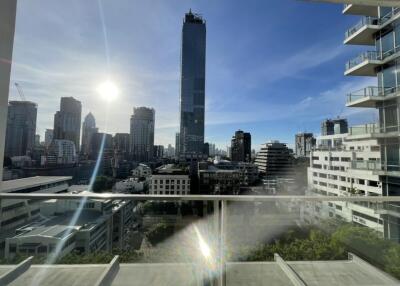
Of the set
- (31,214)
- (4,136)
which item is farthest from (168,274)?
(4,136)

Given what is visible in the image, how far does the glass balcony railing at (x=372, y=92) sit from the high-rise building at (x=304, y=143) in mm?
26016

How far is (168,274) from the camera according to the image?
5.65 feet

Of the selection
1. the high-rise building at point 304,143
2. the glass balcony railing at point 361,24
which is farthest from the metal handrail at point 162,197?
the high-rise building at point 304,143

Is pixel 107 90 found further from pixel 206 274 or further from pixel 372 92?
pixel 372 92

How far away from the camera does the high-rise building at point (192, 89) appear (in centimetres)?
4403

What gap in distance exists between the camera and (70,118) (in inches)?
418

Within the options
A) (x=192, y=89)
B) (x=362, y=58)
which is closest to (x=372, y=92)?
(x=362, y=58)

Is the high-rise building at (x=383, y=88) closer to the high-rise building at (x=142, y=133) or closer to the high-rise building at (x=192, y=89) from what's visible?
the high-rise building at (x=142, y=133)

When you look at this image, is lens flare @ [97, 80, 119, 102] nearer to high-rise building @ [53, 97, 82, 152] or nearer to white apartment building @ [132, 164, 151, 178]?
high-rise building @ [53, 97, 82, 152]

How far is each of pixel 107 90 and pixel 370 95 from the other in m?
11.0

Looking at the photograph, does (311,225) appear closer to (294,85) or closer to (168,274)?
(168,274)

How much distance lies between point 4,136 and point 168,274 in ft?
5.11

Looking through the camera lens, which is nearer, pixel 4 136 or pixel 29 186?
pixel 4 136

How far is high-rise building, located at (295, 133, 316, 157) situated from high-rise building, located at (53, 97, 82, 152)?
31.4 meters
